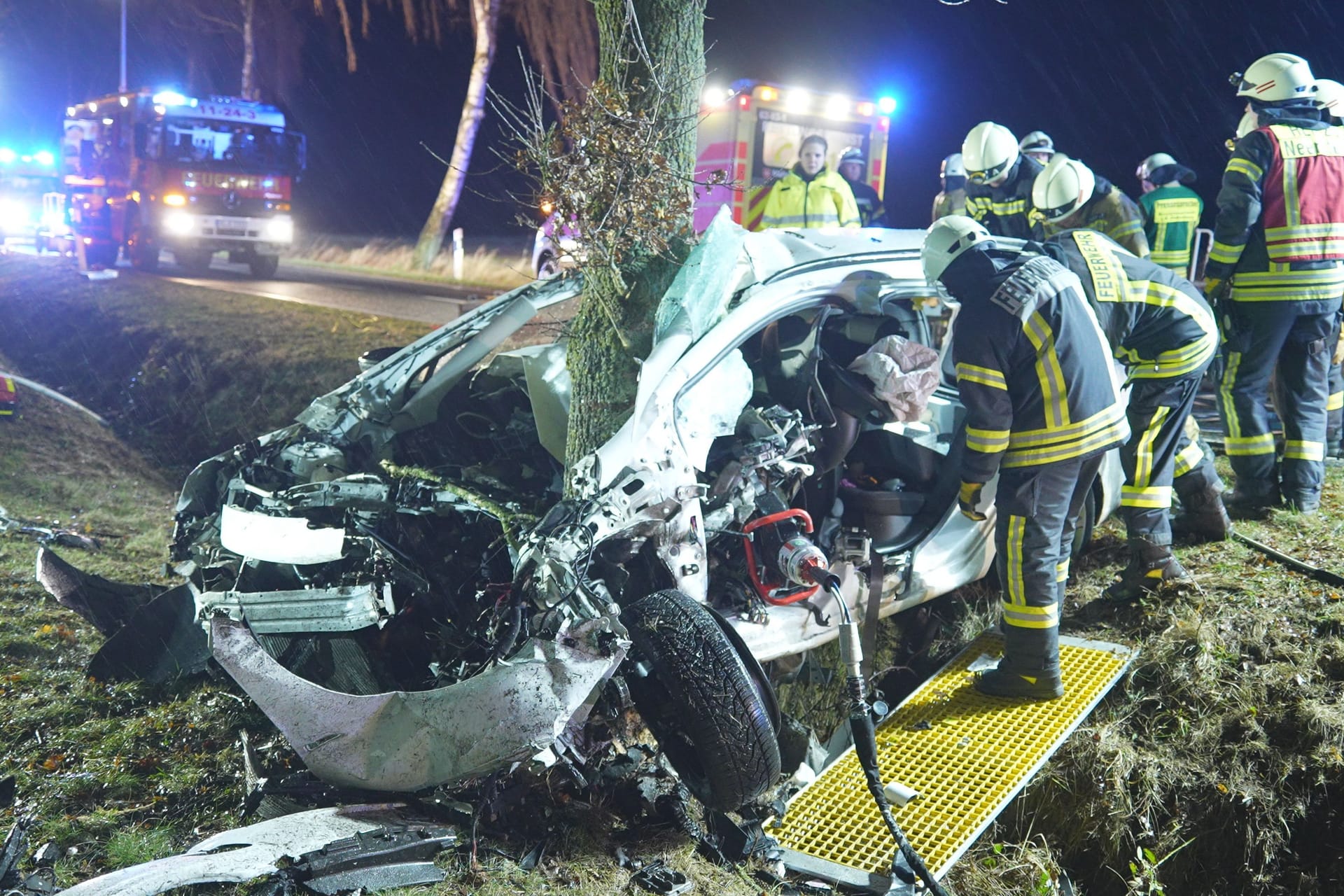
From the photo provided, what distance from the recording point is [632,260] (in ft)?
12.6

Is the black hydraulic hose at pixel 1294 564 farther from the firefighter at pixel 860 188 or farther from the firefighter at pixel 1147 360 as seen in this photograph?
the firefighter at pixel 860 188

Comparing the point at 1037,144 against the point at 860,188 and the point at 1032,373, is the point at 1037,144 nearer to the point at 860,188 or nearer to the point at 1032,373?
the point at 860,188

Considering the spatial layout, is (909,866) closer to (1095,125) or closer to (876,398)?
(876,398)

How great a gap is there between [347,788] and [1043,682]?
238cm

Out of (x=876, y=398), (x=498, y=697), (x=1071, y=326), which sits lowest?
(x=498, y=697)

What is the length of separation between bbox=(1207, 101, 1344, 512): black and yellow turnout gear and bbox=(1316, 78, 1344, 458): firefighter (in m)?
0.08

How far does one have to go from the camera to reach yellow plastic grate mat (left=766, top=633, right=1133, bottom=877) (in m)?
3.04

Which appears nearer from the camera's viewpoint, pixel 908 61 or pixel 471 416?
pixel 471 416

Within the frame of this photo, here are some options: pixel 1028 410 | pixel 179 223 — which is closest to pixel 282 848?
pixel 1028 410

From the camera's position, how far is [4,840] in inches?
111

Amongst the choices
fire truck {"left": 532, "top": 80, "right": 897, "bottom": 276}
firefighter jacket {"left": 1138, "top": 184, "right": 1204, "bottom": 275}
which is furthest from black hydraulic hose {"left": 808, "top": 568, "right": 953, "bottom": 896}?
fire truck {"left": 532, "top": 80, "right": 897, "bottom": 276}

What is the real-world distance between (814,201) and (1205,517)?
399 cm

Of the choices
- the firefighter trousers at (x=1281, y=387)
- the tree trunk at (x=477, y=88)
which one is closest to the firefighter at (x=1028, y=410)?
the firefighter trousers at (x=1281, y=387)

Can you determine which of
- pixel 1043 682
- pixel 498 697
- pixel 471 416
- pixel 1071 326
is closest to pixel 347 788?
pixel 498 697
